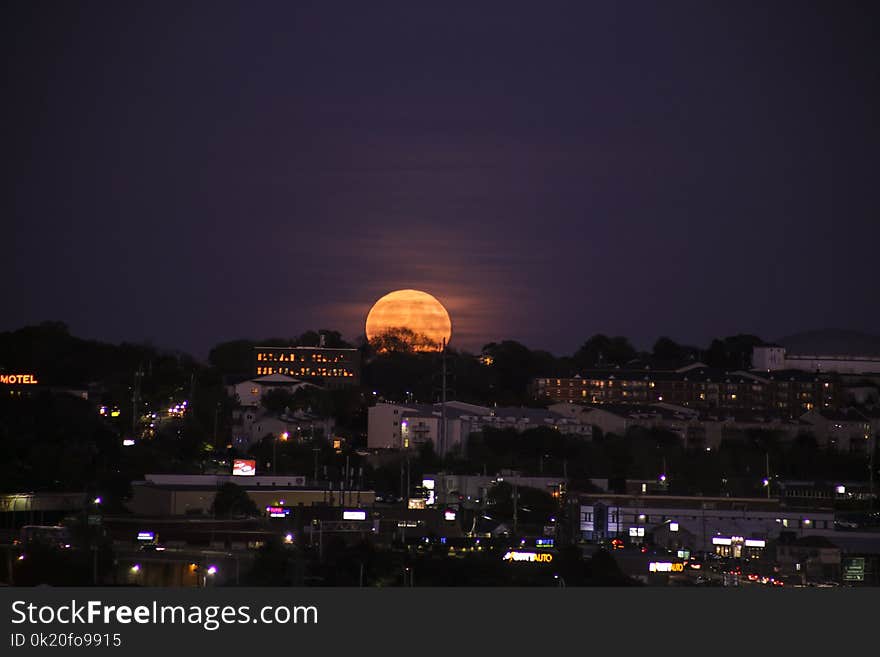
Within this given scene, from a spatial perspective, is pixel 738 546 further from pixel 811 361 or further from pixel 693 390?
pixel 811 361

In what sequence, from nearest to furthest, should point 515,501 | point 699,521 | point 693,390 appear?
point 515,501 → point 699,521 → point 693,390

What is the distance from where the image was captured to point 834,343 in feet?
186

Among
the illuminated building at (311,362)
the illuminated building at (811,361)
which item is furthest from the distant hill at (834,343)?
the illuminated building at (311,362)

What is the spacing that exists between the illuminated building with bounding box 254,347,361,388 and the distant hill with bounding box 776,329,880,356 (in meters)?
19.0

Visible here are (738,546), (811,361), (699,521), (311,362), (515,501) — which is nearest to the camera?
(738,546)

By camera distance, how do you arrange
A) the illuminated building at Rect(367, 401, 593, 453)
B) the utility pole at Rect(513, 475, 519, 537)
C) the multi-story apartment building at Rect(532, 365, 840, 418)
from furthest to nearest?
the multi-story apartment building at Rect(532, 365, 840, 418)
the illuminated building at Rect(367, 401, 593, 453)
the utility pole at Rect(513, 475, 519, 537)

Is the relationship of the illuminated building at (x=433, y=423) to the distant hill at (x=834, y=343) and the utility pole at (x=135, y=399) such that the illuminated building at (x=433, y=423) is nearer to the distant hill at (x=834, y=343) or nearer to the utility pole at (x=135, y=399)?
the utility pole at (x=135, y=399)

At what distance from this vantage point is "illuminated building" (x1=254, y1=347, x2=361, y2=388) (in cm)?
4450

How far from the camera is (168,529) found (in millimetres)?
20062

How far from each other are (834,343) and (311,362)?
22217mm

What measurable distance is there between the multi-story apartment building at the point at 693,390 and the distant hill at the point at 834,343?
9.17 metres

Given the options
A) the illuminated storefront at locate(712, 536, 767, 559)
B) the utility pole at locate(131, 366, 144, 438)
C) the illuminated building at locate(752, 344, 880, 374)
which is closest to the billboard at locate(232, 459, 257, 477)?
the utility pole at locate(131, 366, 144, 438)

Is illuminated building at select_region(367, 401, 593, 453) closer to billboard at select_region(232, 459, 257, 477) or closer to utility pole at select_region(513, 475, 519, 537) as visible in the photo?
utility pole at select_region(513, 475, 519, 537)

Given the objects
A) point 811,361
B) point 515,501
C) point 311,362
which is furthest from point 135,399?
point 811,361
